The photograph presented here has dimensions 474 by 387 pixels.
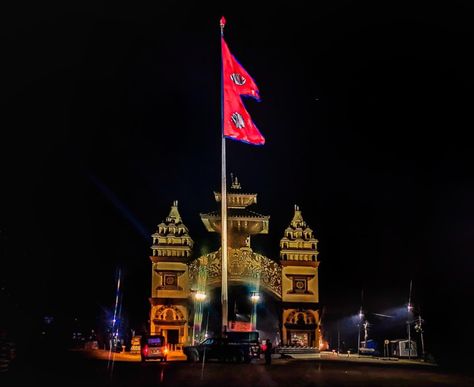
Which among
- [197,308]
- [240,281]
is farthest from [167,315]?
[240,281]

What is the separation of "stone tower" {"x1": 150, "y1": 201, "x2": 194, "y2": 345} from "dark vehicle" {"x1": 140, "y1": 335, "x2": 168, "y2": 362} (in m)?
7.72

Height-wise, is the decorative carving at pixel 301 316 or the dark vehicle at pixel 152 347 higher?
the decorative carving at pixel 301 316

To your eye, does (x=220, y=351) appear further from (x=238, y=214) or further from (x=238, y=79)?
(x=238, y=214)

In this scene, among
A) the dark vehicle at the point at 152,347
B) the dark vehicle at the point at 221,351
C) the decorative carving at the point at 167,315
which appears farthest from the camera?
the decorative carving at the point at 167,315

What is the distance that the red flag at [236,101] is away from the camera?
88.7 ft

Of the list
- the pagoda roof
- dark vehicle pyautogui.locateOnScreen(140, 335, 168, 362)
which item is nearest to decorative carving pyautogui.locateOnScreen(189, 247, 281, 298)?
the pagoda roof

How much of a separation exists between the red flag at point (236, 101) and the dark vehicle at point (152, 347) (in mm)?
10836

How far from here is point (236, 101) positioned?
1081 inches

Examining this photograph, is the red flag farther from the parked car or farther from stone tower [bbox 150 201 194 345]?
stone tower [bbox 150 201 194 345]

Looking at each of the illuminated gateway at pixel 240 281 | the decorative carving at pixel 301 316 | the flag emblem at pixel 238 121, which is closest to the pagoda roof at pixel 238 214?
the illuminated gateway at pixel 240 281

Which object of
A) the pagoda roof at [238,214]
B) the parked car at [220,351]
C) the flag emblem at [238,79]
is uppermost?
the flag emblem at [238,79]

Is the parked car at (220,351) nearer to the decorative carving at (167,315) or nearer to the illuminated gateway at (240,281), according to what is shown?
the illuminated gateway at (240,281)

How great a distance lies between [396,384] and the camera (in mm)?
15727

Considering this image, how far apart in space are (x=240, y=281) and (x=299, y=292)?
3.98m
